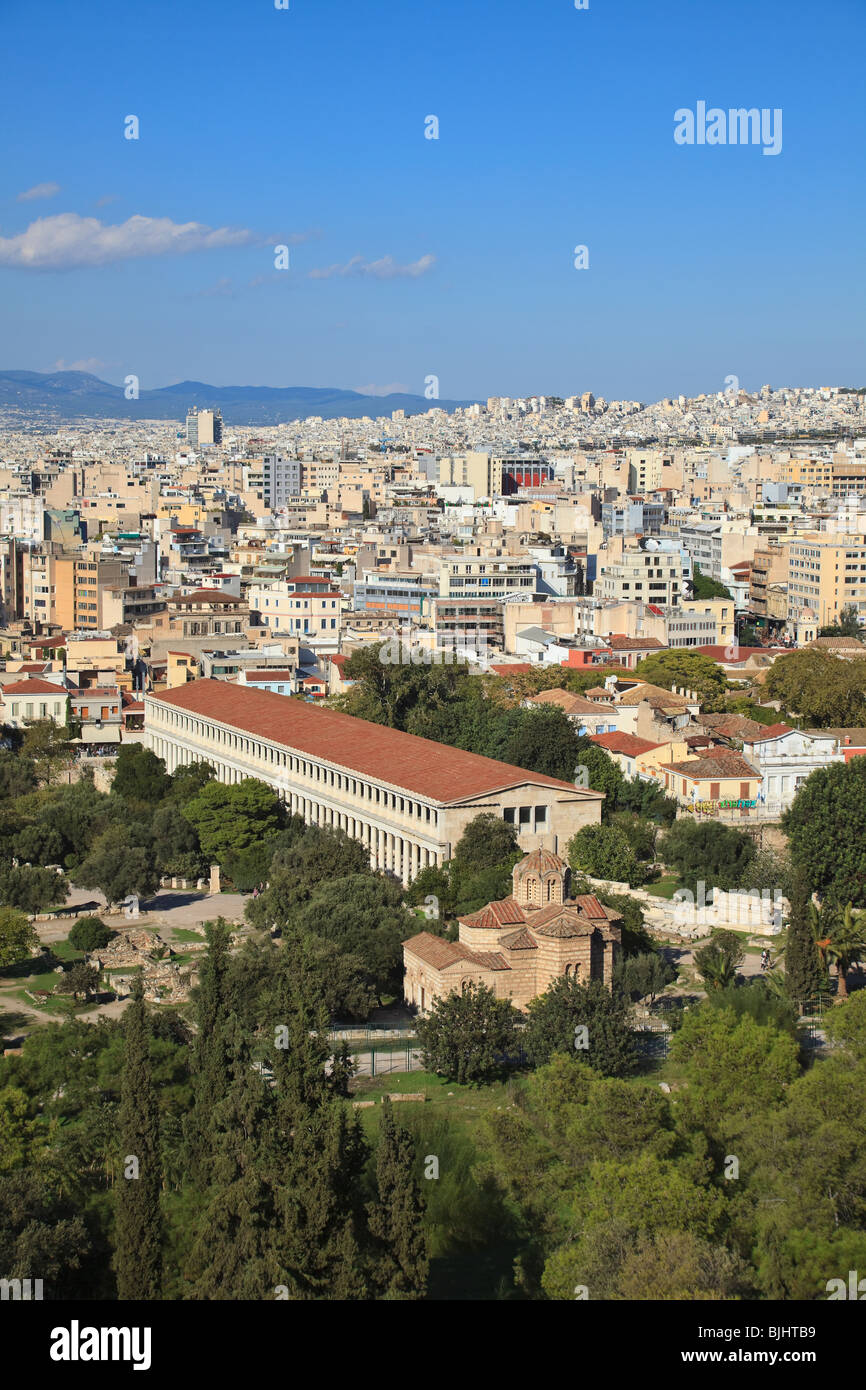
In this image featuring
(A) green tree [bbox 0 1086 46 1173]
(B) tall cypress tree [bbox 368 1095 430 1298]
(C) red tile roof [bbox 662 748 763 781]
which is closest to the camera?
(B) tall cypress tree [bbox 368 1095 430 1298]

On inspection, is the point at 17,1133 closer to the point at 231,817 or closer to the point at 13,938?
the point at 13,938

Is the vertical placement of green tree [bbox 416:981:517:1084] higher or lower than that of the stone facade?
lower

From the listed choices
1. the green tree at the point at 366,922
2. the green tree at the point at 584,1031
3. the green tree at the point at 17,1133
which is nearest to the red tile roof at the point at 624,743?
the green tree at the point at 366,922

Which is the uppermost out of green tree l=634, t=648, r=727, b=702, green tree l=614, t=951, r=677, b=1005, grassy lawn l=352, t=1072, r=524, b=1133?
green tree l=634, t=648, r=727, b=702

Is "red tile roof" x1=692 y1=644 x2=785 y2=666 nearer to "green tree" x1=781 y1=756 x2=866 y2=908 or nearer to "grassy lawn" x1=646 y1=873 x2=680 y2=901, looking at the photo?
"grassy lawn" x1=646 y1=873 x2=680 y2=901

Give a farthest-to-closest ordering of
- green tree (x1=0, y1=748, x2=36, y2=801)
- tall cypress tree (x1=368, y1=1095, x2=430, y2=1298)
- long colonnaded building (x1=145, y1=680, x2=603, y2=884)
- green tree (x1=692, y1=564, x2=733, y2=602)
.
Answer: green tree (x1=692, y1=564, x2=733, y2=602) → green tree (x1=0, y1=748, x2=36, y2=801) → long colonnaded building (x1=145, y1=680, x2=603, y2=884) → tall cypress tree (x1=368, y1=1095, x2=430, y2=1298)

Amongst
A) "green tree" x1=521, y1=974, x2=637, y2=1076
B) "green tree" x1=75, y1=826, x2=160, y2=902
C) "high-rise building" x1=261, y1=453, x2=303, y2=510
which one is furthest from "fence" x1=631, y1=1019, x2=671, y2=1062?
"high-rise building" x1=261, y1=453, x2=303, y2=510
